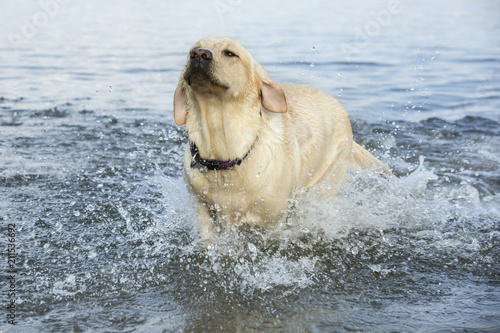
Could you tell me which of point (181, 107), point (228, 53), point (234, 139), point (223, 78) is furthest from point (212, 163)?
point (228, 53)

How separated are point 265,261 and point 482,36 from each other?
622 inches

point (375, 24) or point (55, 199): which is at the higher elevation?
point (375, 24)

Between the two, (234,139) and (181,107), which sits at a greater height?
(181,107)

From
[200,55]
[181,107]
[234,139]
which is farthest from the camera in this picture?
[181,107]

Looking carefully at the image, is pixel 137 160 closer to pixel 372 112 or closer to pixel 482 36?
pixel 372 112

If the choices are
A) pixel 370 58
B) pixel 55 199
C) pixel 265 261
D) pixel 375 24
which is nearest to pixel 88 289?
pixel 265 261

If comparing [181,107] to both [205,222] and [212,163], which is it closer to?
[212,163]

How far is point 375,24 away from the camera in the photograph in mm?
21391

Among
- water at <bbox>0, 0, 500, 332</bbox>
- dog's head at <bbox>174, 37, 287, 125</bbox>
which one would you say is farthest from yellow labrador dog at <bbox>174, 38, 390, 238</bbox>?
water at <bbox>0, 0, 500, 332</bbox>

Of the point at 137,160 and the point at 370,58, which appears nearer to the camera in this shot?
the point at 137,160

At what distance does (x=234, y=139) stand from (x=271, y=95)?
44cm

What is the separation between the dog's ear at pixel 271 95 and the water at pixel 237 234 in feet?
3.35

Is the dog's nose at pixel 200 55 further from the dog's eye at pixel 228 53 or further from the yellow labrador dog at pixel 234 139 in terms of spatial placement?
the dog's eye at pixel 228 53

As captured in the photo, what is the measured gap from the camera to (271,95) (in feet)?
13.1
